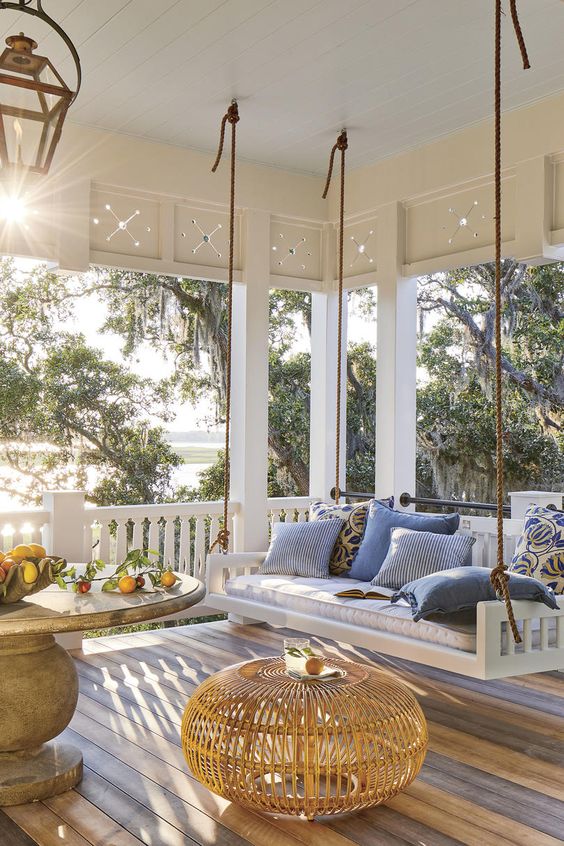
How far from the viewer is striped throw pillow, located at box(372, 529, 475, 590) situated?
4.55m

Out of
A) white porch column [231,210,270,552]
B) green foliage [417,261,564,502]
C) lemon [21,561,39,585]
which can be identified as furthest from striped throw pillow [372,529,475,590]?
green foliage [417,261,564,502]

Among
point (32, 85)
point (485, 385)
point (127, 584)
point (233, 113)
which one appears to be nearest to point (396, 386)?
point (233, 113)

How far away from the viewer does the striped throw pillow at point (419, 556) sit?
455cm

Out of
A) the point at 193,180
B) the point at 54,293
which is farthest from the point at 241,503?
the point at 54,293

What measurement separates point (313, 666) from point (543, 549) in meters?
1.76

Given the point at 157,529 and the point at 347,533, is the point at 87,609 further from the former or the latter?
the point at 157,529

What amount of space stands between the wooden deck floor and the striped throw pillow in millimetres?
571

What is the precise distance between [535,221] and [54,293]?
6.52 metres

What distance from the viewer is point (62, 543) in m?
5.35

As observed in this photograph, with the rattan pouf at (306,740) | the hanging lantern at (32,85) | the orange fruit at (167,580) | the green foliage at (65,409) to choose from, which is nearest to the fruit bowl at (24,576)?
the orange fruit at (167,580)

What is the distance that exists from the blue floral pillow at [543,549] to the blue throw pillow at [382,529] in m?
0.48

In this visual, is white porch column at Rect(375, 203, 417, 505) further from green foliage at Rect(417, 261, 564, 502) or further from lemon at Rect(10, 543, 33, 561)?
green foliage at Rect(417, 261, 564, 502)

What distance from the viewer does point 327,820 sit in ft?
9.40

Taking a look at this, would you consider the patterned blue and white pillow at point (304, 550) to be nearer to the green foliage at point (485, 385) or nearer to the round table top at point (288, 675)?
the round table top at point (288, 675)
